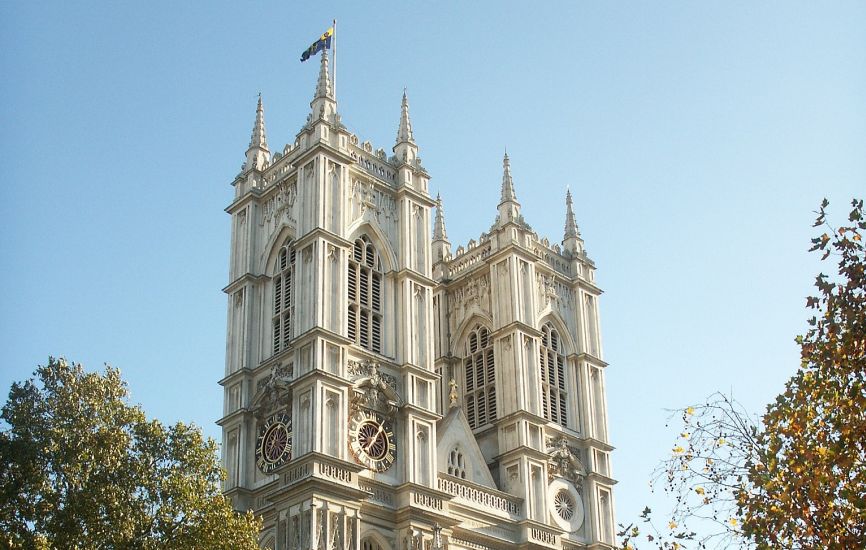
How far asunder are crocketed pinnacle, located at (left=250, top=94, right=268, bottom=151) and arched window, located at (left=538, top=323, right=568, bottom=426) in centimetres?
1573

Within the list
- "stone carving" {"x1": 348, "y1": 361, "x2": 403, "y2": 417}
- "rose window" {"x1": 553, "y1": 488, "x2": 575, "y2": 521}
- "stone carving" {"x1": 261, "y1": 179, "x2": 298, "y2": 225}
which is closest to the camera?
"stone carving" {"x1": 348, "y1": 361, "x2": 403, "y2": 417}

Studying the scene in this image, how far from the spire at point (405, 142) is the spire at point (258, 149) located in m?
5.89

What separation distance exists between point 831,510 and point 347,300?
2965cm

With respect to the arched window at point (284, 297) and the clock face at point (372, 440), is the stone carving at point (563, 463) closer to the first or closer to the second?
the clock face at point (372, 440)

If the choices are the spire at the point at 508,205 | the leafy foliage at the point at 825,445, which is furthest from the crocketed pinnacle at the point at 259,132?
the leafy foliage at the point at 825,445

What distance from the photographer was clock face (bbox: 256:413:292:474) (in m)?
45.7

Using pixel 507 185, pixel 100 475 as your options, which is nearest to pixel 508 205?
pixel 507 185

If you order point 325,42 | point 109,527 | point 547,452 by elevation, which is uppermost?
point 325,42

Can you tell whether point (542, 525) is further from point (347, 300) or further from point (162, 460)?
point (162, 460)

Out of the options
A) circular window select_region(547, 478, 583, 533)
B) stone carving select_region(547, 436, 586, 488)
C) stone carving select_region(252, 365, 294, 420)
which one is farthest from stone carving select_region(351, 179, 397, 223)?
circular window select_region(547, 478, 583, 533)

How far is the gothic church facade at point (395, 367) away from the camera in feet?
149

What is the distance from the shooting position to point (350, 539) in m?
43.2

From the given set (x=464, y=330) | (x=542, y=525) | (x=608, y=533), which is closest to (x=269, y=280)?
(x=464, y=330)

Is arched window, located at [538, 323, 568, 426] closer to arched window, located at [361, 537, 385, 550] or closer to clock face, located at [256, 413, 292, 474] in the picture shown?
arched window, located at [361, 537, 385, 550]
